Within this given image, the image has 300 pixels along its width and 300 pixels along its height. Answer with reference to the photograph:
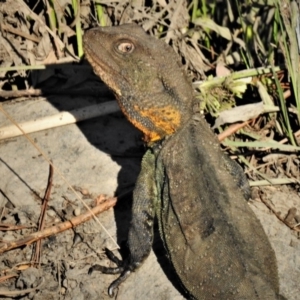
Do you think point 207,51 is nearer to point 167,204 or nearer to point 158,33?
point 158,33

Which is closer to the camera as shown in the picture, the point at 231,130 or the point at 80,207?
the point at 80,207

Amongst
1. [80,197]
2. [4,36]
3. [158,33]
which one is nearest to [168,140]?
[80,197]

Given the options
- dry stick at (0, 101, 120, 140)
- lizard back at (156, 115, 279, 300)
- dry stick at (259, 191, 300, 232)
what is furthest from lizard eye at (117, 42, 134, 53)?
dry stick at (259, 191, 300, 232)


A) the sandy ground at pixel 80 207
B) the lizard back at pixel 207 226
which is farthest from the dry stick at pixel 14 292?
the lizard back at pixel 207 226

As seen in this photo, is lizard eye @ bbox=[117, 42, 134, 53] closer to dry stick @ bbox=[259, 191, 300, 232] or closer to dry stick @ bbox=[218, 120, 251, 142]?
dry stick @ bbox=[218, 120, 251, 142]

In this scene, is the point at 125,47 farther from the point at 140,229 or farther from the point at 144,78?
the point at 140,229

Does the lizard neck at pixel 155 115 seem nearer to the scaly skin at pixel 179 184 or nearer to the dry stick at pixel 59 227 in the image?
the scaly skin at pixel 179 184

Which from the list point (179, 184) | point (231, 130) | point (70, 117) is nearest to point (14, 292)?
point (179, 184)
